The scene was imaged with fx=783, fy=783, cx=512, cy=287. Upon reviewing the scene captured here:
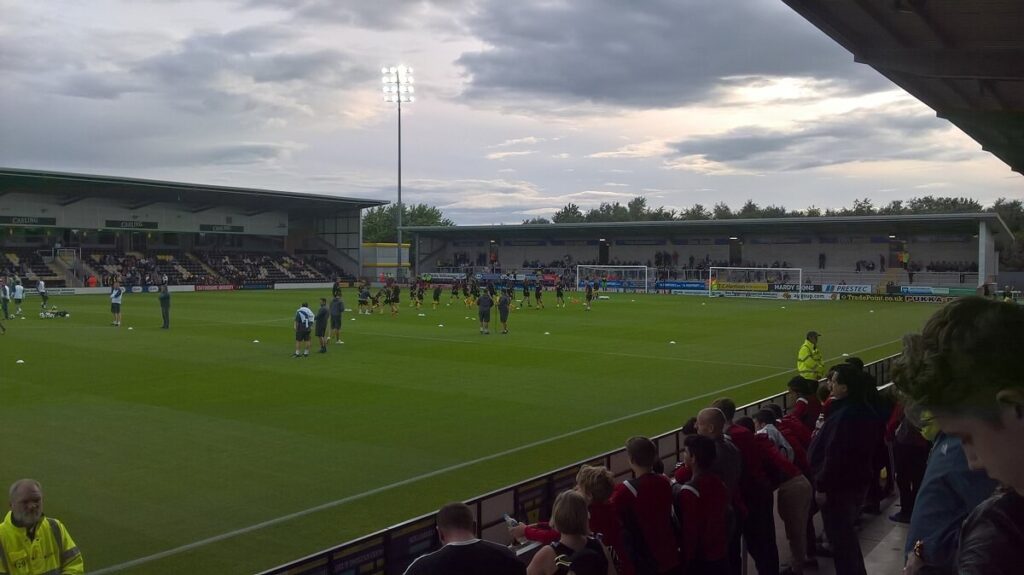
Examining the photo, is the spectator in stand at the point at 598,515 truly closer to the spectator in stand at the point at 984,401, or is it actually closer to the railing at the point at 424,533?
the railing at the point at 424,533

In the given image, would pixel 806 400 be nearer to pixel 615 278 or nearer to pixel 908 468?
pixel 908 468

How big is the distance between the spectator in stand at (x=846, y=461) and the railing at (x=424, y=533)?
1.55 ft

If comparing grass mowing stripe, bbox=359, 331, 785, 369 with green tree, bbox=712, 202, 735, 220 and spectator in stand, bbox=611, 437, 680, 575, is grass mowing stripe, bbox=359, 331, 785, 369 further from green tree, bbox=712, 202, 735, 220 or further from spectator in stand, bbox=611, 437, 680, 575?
green tree, bbox=712, 202, 735, 220

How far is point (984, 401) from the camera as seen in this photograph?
1.95 meters

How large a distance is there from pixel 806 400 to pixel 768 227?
6621 cm

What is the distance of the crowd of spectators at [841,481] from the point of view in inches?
76.3

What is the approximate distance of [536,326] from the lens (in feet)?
108

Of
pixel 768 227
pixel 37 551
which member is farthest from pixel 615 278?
pixel 37 551

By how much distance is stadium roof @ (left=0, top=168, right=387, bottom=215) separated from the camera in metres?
58.5

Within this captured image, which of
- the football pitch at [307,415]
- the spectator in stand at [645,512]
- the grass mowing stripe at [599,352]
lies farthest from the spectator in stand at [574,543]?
the grass mowing stripe at [599,352]

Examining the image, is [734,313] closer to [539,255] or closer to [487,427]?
[487,427]

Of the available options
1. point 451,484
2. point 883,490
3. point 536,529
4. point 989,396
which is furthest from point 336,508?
point 989,396

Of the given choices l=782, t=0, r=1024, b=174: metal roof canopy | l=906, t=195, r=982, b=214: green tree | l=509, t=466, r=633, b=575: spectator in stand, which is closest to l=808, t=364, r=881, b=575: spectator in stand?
l=509, t=466, r=633, b=575: spectator in stand

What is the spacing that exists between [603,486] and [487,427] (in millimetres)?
8995
